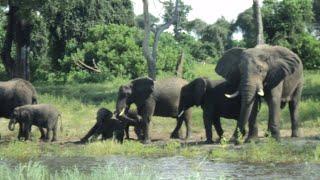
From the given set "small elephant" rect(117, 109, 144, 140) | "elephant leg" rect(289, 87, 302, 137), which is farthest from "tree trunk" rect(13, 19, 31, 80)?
"elephant leg" rect(289, 87, 302, 137)

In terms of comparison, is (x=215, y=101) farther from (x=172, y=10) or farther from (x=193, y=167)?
(x=172, y=10)

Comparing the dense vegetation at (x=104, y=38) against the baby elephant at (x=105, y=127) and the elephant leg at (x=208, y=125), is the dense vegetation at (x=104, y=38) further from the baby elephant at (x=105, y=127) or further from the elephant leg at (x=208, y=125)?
the elephant leg at (x=208, y=125)

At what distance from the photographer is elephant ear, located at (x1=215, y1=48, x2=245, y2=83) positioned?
18495 millimetres

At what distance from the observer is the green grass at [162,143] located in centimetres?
1514

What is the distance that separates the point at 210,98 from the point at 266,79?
1.84 m

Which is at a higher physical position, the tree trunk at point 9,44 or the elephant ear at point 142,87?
the tree trunk at point 9,44

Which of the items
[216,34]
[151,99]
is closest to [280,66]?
[151,99]

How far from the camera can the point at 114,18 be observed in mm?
50625

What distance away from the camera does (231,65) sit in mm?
18844

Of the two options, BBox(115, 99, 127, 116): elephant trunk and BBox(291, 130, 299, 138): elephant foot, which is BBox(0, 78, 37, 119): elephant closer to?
BBox(115, 99, 127, 116): elephant trunk

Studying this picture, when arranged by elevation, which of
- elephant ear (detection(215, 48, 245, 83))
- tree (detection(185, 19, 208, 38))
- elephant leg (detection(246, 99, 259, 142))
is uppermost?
tree (detection(185, 19, 208, 38))

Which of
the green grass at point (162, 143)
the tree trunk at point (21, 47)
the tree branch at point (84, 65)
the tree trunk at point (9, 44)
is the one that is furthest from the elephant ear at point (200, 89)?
the tree branch at point (84, 65)

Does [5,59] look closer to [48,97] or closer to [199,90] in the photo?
[48,97]

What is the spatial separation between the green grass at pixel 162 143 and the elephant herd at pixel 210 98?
0.71 meters
